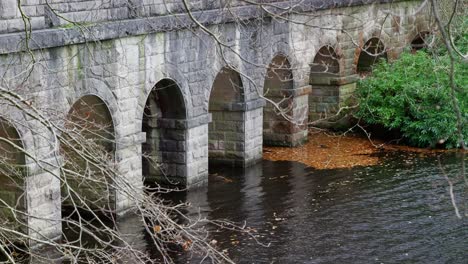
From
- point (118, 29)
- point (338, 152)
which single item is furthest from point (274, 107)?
point (118, 29)

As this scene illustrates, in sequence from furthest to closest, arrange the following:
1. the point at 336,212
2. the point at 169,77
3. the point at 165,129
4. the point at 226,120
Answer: the point at 226,120
the point at 165,129
the point at 169,77
the point at 336,212

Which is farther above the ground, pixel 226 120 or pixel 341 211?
pixel 226 120

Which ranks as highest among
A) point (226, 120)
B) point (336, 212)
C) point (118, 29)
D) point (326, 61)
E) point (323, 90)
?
point (118, 29)

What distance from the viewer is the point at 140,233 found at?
1684cm

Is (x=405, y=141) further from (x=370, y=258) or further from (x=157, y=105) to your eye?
(x=370, y=258)

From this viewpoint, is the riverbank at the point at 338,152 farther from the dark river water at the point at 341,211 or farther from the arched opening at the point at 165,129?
the arched opening at the point at 165,129

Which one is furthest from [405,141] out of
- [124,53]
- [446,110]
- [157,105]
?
[124,53]

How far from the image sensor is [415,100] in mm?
24078

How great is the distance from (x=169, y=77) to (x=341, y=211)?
4211 millimetres

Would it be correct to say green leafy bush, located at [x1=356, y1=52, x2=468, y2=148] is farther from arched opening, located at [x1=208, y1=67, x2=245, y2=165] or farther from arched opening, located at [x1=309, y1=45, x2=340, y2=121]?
arched opening, located at [x1=208, y1=67, x2=245, y2=165]

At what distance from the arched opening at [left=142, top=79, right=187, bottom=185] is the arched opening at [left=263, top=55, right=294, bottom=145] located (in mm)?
3939

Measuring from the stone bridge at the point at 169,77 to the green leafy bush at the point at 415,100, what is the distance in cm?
132

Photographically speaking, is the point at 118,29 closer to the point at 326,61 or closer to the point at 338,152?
the point at 338,152

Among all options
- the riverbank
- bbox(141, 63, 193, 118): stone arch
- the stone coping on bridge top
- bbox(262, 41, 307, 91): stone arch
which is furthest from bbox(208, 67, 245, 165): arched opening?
bbox(141, 63, 193, 118): stone arch
